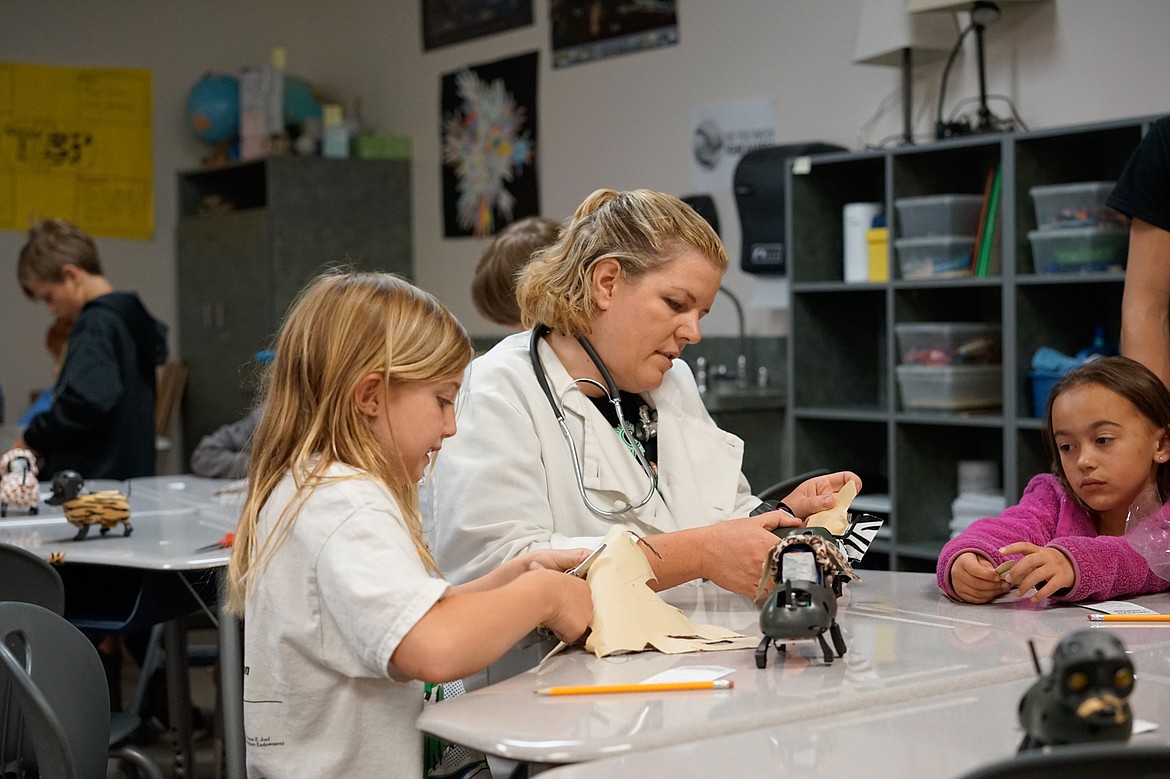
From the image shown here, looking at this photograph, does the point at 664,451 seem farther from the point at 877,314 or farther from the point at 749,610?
the point at 877,314

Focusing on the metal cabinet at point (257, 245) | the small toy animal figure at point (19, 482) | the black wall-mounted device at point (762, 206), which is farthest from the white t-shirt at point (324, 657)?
the metal cabinet at point (257, 245)

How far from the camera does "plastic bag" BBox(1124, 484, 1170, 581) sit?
1800mm

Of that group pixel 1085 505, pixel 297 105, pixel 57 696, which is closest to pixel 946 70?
pixel 1085 505

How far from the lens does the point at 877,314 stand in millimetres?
4207

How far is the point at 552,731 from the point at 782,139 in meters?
3.55

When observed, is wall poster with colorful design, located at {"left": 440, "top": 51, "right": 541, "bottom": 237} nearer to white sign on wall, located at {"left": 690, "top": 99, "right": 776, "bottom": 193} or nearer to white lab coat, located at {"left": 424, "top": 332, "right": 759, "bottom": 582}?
white sign on wall, located at {"left": 690, "top": 99, "right": 776, "bottom": 193}

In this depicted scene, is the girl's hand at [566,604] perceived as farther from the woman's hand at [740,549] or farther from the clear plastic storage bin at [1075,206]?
the clear plastic storage bin at [1075,206]

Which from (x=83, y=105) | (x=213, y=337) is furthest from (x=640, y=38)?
(x=83, y=105)

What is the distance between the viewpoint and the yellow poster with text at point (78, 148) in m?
6.27

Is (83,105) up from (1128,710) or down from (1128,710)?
up

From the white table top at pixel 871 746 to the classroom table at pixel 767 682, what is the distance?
0.07ft

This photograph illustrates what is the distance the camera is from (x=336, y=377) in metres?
1.44

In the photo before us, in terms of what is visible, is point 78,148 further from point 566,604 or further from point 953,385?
point 566,604

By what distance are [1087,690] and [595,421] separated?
1.06 metres
